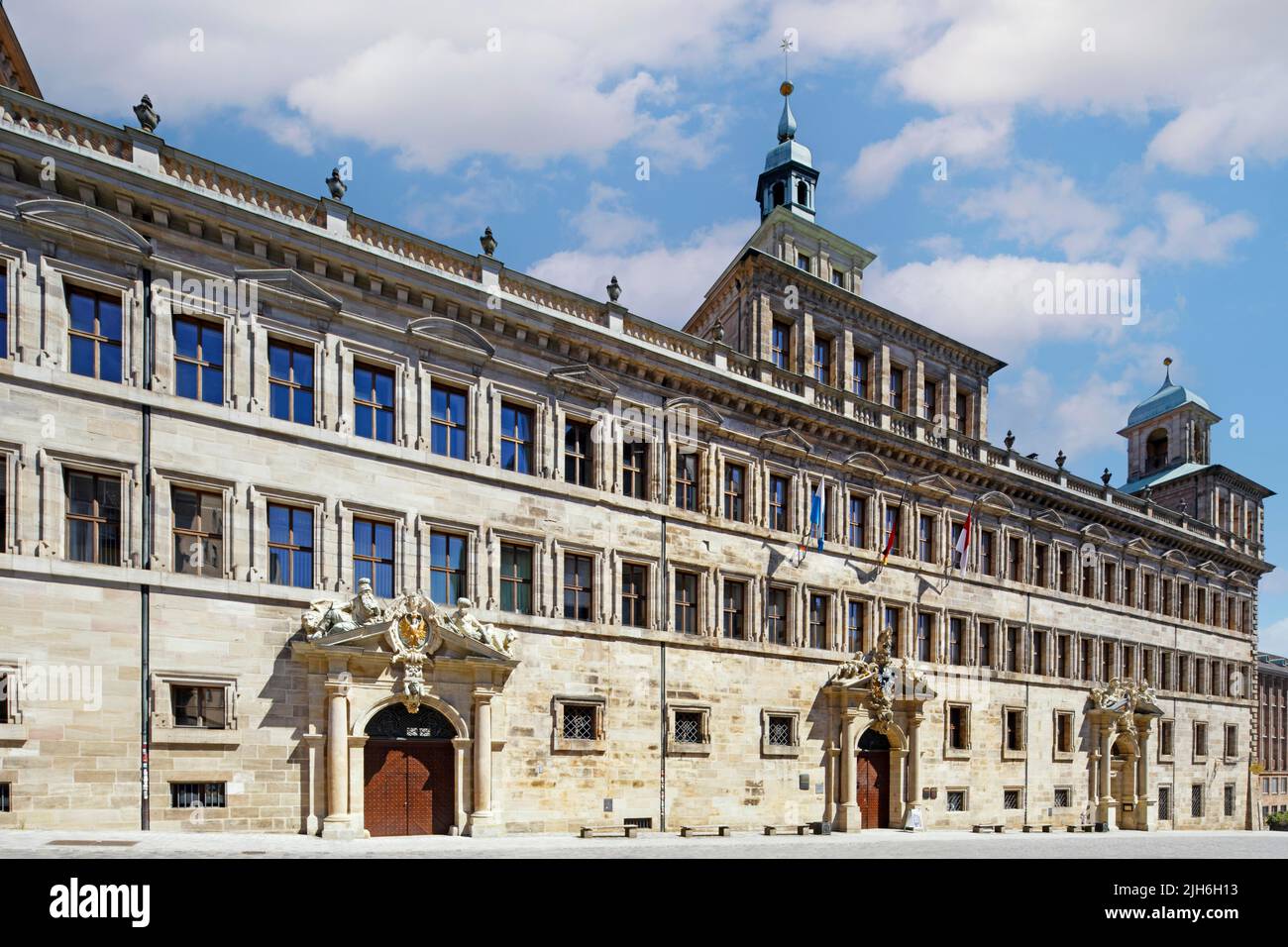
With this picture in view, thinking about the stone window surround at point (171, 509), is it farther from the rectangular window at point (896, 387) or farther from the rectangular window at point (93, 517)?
the rectangular window at point (896, 387)

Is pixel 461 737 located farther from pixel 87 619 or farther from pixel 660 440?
pixel 660 440

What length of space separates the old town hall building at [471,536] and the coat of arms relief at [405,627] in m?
0.08

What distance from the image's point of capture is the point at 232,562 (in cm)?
1970

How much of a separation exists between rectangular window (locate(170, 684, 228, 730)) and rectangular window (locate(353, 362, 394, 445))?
21.1 feet

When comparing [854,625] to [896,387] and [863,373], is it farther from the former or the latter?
[896,387]

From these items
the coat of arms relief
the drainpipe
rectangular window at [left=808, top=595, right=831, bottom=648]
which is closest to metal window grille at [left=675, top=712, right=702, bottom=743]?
rectangular window at [left=808, top=595, right=831, bottom=648]

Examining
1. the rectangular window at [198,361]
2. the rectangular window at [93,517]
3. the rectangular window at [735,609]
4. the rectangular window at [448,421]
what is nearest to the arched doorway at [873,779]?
the rectangular window at [735,609]

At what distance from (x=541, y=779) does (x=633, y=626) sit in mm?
4785

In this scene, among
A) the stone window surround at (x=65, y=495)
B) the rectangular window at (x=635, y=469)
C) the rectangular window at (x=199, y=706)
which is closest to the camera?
the stone window surround at (x=65, y=495)

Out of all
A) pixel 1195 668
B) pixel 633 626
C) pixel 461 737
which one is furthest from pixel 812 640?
pixel 1195 668

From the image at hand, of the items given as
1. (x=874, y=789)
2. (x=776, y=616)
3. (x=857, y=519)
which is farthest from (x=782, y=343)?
(x=874, y=789)

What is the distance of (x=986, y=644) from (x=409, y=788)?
23781 mm

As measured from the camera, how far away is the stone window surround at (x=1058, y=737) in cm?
3803

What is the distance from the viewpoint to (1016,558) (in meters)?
38.6
